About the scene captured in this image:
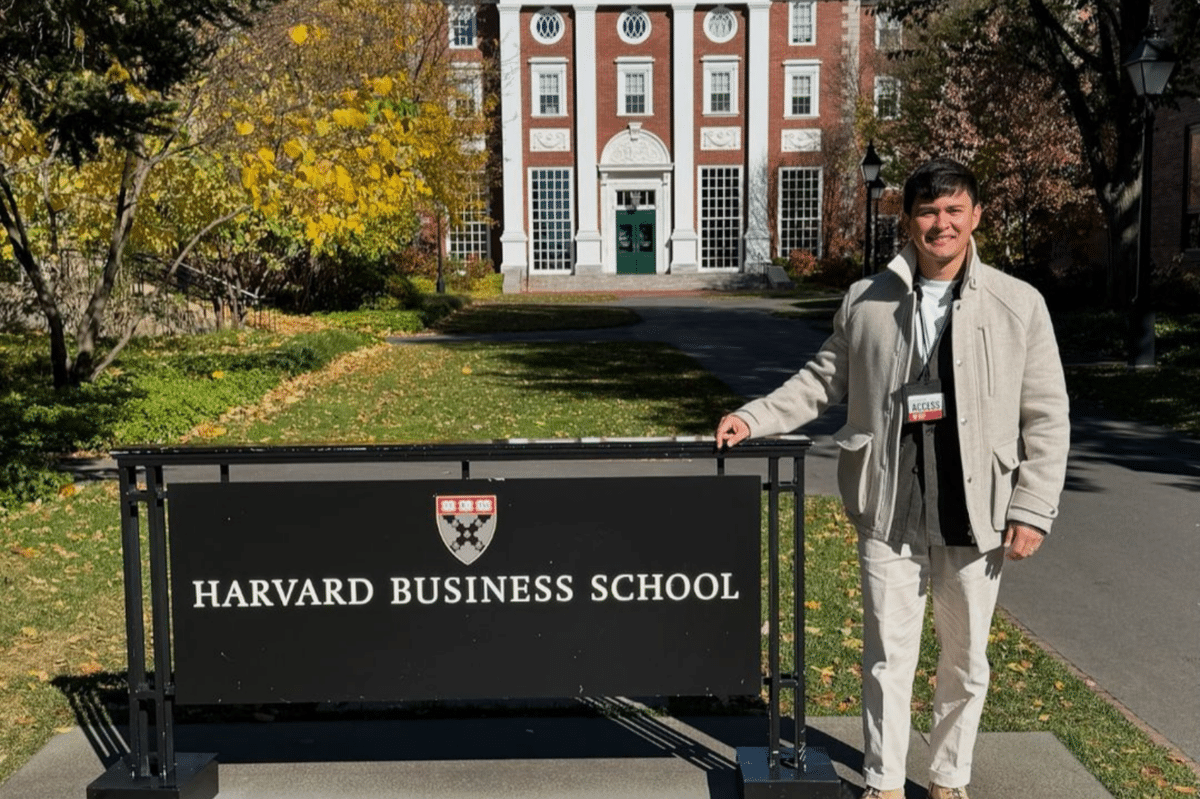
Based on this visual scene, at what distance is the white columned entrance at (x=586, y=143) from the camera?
165 feet

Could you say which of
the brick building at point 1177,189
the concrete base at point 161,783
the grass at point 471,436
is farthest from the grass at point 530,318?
the concrete base at point 161,783

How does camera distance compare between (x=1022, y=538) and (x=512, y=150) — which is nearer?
(x=1022, y=538)

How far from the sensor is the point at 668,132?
5119 centimetres

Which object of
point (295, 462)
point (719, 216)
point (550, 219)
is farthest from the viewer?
point (719, 216)

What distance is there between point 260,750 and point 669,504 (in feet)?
6.22

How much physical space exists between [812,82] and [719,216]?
6.83m

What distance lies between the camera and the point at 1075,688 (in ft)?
17.0

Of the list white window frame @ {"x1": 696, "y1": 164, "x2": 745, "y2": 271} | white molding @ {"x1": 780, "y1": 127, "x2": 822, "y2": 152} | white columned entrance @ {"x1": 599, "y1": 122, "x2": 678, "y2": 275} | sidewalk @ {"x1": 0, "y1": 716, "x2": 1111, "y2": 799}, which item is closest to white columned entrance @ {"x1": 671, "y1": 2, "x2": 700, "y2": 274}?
white window frame @ {"x1": 696, "y1": 164, "x2": 745, "y2": 271}

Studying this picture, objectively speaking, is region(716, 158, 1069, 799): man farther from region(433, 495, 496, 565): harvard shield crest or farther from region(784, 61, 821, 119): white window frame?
region(784, 61, 821, 119): white window frame

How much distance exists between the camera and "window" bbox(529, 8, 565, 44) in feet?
165

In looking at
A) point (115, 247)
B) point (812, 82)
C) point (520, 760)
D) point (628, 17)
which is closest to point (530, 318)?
point (115, 247)

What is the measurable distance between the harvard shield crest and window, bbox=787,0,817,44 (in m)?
50.3

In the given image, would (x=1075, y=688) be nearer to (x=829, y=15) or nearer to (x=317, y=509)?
(x=317, y=509)

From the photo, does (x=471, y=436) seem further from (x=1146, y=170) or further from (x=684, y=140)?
(x=684, y=140)
